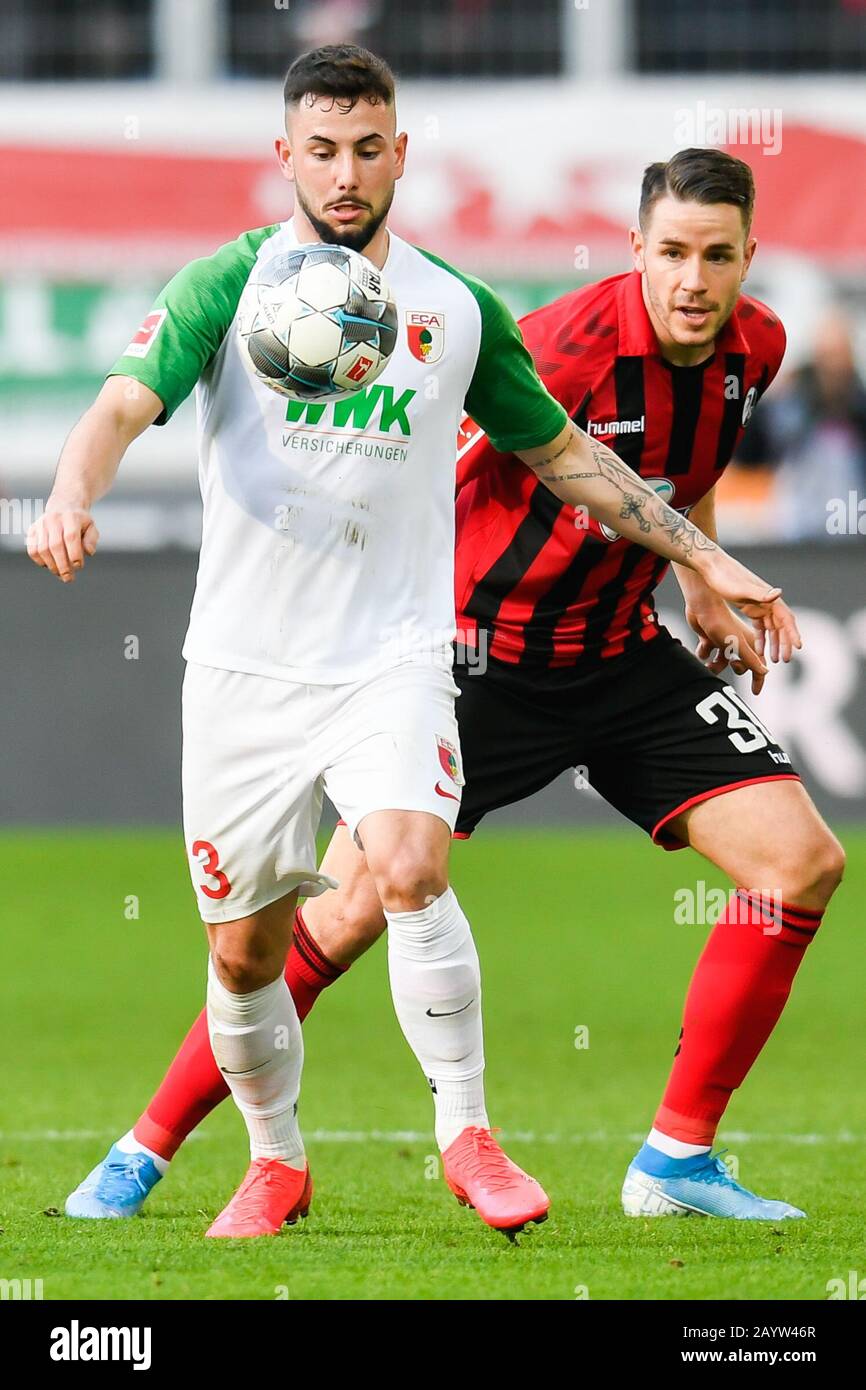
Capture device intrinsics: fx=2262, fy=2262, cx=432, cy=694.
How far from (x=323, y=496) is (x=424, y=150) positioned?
15336mm

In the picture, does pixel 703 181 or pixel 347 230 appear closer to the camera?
pixel 347 230

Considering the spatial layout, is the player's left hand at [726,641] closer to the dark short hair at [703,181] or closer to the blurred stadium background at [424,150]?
the dark short hair at [703,181]

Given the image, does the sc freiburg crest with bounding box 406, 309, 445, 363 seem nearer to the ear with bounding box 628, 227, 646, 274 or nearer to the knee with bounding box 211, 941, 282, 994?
the ear with bounding box 628, 227, 646, 274

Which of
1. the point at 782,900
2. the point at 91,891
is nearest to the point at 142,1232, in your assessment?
the point at 782,900

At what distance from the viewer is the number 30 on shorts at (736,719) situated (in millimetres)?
5676

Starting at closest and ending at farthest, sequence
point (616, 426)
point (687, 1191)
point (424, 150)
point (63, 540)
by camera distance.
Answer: point (63, 540) < point (687, 1191) < point (616, 426) < point (424, 150)

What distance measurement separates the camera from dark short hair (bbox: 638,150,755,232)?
5.50 m

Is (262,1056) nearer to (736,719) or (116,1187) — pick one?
(116,1187)

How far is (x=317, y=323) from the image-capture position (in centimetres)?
454

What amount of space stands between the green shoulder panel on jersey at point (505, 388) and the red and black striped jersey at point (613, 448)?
58 cm
